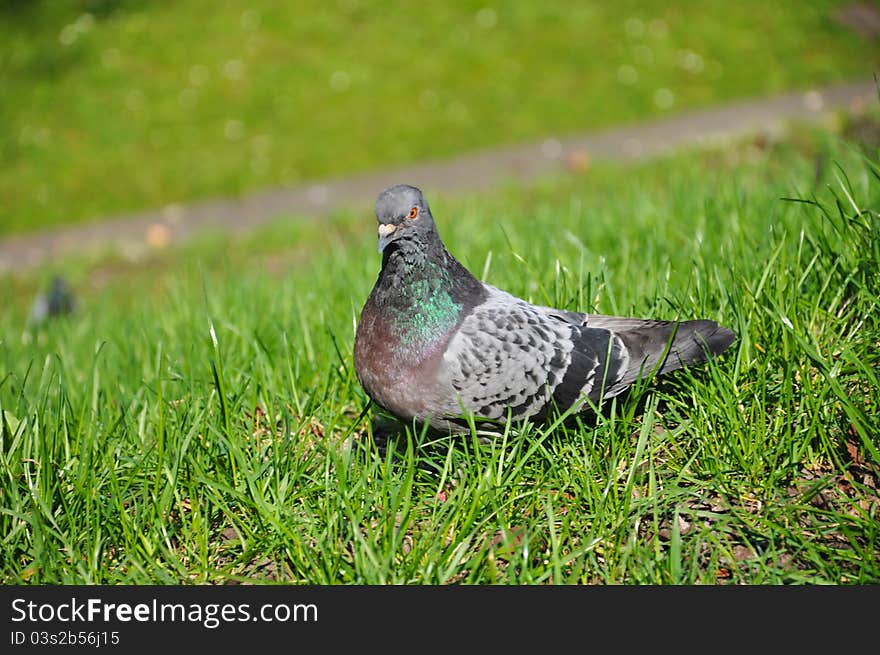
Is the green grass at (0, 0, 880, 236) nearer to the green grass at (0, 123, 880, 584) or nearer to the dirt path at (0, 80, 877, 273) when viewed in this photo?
the dirt path at (0, 80, 877, 273)

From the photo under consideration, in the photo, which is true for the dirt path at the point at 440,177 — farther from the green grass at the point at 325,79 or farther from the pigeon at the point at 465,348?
the pigeon at the point at 465,348

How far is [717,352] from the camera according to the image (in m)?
2.59

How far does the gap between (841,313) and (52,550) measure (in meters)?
2.82

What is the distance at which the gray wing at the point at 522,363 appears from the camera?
248 cm

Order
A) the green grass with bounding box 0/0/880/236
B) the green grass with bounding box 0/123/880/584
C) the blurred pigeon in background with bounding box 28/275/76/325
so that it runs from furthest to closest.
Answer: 1. the green grass with bounding box 0/0/880/236
2. the blurred pigeon in background with bounding box 28/275/76/325
3. the green grass with bounding box 0/123/880/584

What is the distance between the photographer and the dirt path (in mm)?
7125

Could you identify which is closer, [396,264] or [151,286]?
[396,264]

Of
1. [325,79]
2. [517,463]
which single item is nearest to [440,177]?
[325,79]

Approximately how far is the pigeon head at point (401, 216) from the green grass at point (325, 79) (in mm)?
5637

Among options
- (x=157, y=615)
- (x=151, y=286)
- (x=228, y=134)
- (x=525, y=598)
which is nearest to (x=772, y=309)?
(x=525, y=598)

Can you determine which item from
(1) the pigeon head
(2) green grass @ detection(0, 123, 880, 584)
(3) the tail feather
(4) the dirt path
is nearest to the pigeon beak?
(1) the pigeon head

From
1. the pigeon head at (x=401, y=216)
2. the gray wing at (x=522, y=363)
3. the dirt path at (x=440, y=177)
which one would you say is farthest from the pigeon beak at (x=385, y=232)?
the dirt path at (x=440, y=177)

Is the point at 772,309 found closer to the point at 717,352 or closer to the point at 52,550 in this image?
the point at 717,352

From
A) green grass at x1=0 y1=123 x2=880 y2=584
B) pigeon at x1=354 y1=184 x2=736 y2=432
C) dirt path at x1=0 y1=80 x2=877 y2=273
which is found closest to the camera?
green grass at x1=0 y1=123 x2=880 y2=584
